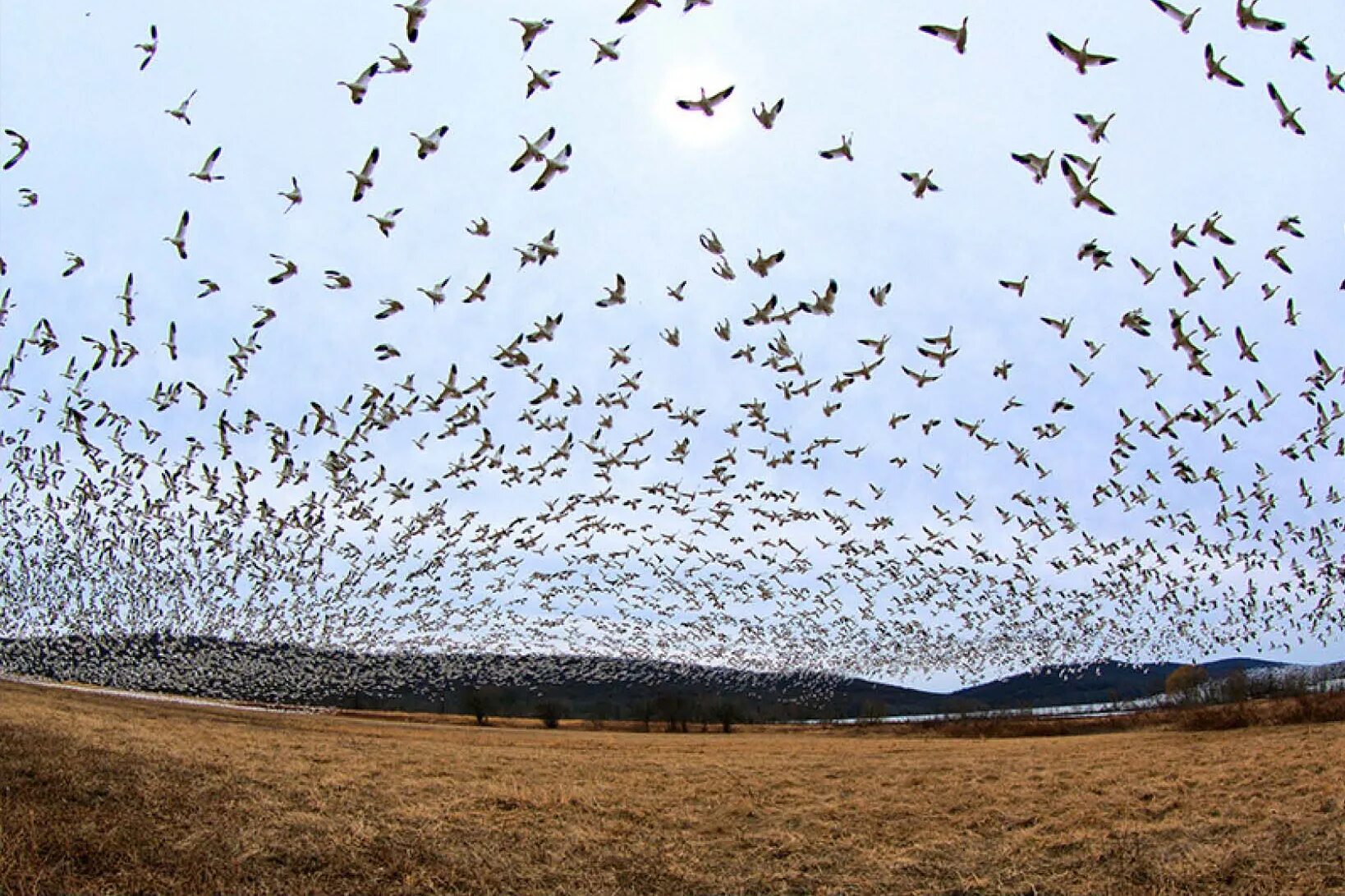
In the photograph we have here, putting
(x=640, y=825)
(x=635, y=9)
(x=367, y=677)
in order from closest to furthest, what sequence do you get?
(x=635, y=9)
(x=640, y=825)
(x=367, y=677)

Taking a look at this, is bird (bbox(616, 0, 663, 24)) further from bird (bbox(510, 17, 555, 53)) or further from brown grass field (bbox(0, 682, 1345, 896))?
brown grass field (bbox(0, 682, 1345, 896))

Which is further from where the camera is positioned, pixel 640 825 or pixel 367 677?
pixel 367 677

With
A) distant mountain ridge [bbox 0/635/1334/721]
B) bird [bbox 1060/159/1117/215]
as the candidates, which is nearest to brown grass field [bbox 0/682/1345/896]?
bird [bbox 1060/159/1117/215]

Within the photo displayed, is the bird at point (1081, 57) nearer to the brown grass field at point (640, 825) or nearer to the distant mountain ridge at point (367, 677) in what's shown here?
the brown grass field at point (640, 825)

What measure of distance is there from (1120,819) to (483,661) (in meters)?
105

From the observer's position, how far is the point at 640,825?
19.0 m

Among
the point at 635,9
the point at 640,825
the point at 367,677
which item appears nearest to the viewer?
the point at 635,9

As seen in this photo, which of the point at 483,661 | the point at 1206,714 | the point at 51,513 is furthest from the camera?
the point at 483,661

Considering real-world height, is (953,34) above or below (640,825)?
above

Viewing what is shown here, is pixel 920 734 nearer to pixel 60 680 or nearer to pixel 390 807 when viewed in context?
pixel 390 807

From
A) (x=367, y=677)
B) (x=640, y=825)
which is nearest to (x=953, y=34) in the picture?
(x=640, y=825)

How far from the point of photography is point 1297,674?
291 feet

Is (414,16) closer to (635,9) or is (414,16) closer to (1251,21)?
(635,9)

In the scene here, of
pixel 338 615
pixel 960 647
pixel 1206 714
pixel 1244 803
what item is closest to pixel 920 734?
pixel 960 647
